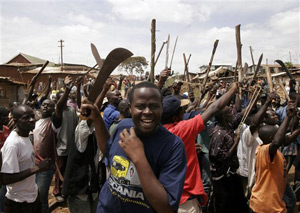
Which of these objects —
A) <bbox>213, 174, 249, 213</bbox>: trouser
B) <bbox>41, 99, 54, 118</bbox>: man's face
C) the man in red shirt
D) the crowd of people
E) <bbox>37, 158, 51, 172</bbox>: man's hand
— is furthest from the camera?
<bbox>41, 99, 54, 118</bbox>: man's face

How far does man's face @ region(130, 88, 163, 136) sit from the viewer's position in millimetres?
1472

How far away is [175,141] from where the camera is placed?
4.77 feet

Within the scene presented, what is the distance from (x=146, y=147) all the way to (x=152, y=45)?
409cm

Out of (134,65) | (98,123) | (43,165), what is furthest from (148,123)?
(134,65)

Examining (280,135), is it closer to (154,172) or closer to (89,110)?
(154,172)

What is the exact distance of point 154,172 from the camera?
142 cm

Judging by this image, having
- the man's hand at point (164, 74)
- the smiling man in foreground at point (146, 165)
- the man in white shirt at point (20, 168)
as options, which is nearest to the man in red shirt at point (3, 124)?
the man in white shirt at point (20, 168)

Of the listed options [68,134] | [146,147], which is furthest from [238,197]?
[146,147]

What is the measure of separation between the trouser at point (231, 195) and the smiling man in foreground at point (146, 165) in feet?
8.50

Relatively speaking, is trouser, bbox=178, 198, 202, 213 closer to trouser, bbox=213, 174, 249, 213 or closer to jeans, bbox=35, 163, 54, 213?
trouser, bbox=213, 174, 249, 213

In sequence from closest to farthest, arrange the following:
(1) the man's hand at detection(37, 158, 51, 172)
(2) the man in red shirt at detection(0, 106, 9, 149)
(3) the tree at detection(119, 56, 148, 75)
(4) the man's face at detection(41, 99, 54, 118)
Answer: (1) the man's hand at detection(37, 158, 51, 172), (2) the man in red shirt at detection(0, 106, 9, 149), (4) the man's face at detection(41, 99, 54, 118), (3) the tree at detection(119, 56, 148, 75)

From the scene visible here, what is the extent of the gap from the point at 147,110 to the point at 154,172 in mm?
333

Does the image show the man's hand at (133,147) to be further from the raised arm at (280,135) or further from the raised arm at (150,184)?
the raised arm at (280,135)

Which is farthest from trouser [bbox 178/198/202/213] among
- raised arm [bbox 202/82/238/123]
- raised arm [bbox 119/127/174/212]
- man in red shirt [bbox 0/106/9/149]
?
man in red shirt [bbox 0/106/9/149]
